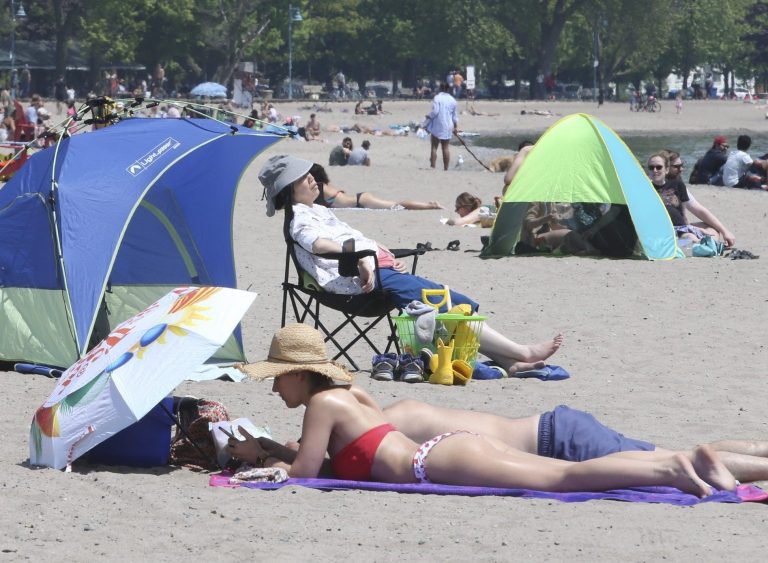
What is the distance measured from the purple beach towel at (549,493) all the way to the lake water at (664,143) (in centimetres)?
3025

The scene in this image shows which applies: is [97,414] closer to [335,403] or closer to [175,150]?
[335,403]

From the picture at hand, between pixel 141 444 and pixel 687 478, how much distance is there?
95.9 inches

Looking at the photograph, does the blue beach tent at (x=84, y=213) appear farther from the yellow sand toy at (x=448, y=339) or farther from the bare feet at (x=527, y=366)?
the bare feet at (x=527, y=366)

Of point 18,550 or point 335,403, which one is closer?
point 18,550

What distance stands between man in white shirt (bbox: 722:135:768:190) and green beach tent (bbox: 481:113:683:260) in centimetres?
798

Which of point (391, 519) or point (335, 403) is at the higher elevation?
point (335, 403)

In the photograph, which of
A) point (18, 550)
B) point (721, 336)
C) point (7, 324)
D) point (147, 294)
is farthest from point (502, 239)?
point (18, 550)

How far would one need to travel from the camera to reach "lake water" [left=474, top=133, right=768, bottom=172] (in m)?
39.5

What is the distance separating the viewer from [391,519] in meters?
5.50

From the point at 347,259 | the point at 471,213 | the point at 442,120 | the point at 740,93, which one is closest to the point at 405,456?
the point at 347,259

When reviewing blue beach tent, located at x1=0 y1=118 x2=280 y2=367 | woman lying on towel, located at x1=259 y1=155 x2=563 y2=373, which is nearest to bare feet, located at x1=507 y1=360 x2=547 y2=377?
woman lying on towel, located at x1=259 y1=155 x2=563 y2=373

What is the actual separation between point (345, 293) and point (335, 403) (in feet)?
8.85

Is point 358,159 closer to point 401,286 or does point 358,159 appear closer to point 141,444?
point 401,286

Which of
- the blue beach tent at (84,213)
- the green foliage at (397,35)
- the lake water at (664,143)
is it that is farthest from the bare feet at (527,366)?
the green foliage at (397,35)
